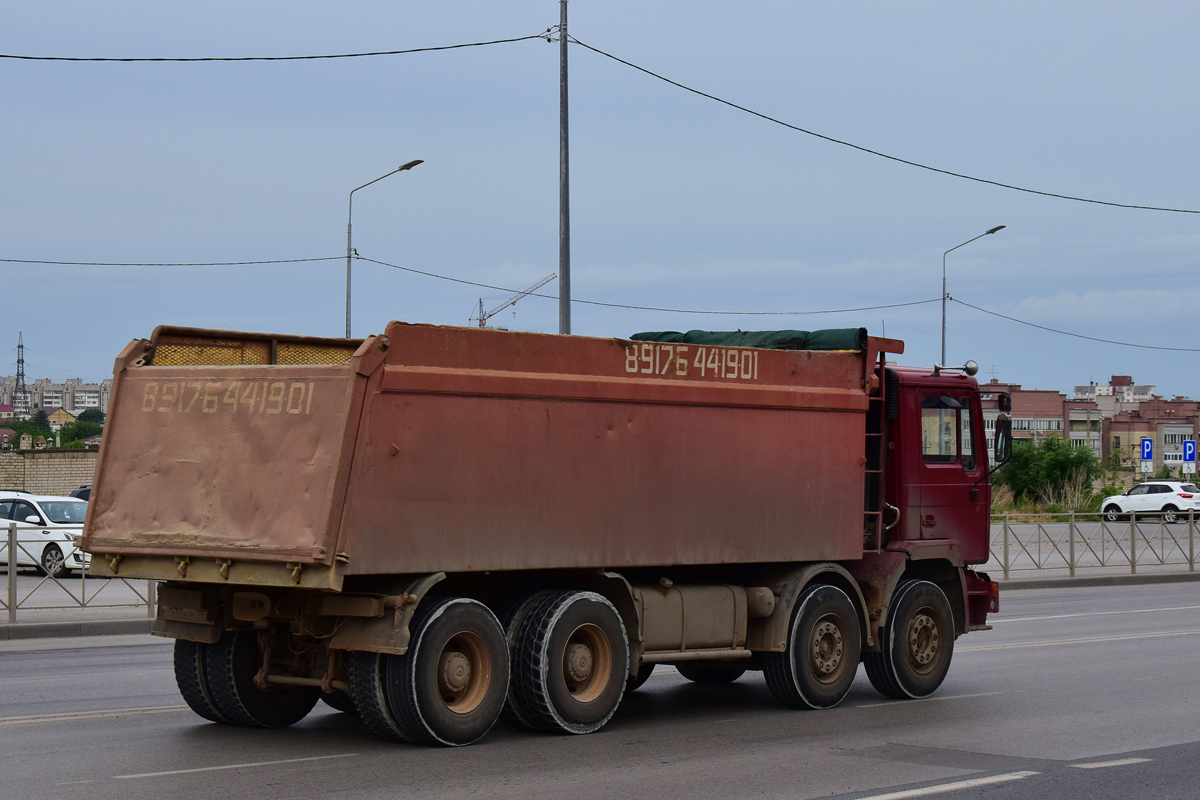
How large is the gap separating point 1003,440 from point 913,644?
197cm

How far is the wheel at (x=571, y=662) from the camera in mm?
9156

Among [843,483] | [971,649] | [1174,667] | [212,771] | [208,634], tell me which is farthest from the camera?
[971,649]

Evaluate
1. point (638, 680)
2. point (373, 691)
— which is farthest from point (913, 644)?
point (373, 691)

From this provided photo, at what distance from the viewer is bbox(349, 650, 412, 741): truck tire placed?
864 centimetres

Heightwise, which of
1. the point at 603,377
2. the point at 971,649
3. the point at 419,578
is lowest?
the point at 971,649

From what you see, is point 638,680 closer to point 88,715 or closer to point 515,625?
point 515,625

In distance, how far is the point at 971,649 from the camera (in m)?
15.7

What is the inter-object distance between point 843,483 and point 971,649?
5518 millimetres

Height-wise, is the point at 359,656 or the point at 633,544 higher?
the point at 633,544

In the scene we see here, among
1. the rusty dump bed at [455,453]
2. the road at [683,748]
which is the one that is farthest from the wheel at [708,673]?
the rusty dump bed at [455,453]

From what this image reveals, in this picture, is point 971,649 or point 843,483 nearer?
point 843,483

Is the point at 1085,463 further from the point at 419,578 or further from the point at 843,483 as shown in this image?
the point at 419,578

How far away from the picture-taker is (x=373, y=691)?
8633mm

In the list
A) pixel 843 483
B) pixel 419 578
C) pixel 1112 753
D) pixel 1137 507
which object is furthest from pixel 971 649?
pixel 1137 507
